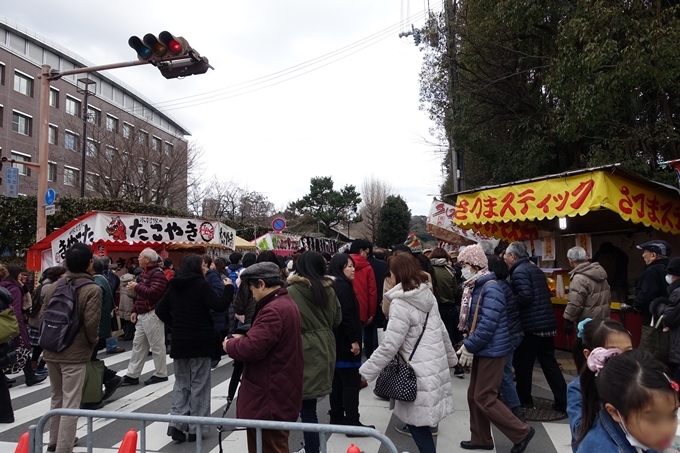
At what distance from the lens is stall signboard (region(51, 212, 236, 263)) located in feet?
36.3

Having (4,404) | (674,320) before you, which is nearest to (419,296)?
(674,320)

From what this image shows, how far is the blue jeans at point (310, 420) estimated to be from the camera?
375 cm

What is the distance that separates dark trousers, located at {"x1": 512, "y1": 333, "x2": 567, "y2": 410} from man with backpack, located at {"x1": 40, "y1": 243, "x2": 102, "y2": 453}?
4.52 m

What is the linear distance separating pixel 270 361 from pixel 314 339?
715 mm

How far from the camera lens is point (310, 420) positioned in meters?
3.93

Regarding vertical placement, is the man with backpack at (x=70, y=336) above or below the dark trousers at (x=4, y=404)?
above

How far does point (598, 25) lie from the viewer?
8523 mm

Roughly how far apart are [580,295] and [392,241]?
3525 cm

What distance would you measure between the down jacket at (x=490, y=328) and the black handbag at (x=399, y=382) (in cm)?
67

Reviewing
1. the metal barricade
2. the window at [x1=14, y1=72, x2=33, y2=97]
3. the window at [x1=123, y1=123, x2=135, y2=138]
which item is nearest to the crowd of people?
the metal barricade

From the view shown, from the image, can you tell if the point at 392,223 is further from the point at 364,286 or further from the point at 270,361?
the point at 270,361

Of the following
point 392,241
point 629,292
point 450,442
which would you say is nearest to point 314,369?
point 450,442

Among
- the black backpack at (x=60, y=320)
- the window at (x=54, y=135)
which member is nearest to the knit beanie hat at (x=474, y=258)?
the black backpack at (x=60, y=320)

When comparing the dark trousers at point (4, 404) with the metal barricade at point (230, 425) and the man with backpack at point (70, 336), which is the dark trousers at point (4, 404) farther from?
the metal barricade at point (230, 425)
